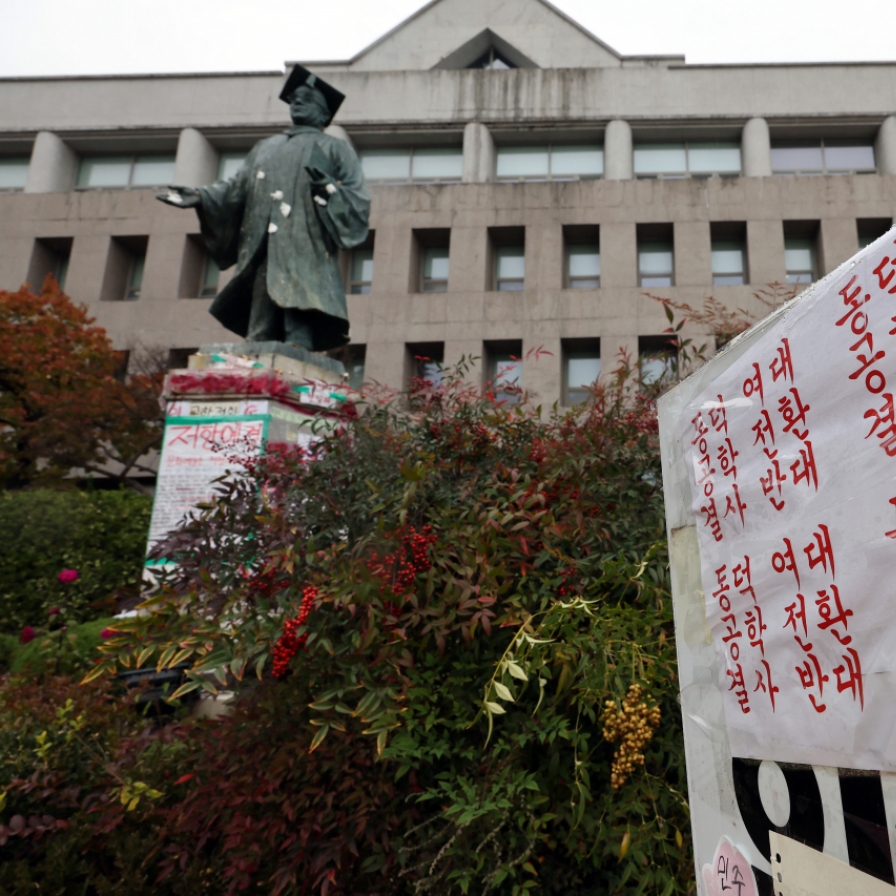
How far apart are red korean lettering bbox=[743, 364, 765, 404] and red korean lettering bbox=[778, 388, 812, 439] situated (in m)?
0.06

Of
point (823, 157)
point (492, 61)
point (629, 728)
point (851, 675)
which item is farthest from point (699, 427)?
point (492, 61)

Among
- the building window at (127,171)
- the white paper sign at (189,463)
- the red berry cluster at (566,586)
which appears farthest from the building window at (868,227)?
the red berry cluster at (566,586)

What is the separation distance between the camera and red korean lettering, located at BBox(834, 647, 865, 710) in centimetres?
118

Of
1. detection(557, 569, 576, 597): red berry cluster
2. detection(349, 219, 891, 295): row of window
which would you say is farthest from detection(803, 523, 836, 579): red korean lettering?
detection(349, 219, 891, 295): row of window

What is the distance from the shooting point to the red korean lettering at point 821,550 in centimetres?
126

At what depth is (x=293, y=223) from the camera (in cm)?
634

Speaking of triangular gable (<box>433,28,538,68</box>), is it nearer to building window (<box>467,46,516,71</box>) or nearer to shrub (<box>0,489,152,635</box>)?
building window (<box>467,46,516,71</box>)

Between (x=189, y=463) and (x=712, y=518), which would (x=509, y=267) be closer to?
(x=189, y=463)

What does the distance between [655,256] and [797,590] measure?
20.8 metres

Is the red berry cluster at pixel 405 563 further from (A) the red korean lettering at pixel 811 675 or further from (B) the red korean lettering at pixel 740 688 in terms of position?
(A) the red korean lettering at pixel 811 675

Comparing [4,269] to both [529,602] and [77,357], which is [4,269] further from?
[529,602]

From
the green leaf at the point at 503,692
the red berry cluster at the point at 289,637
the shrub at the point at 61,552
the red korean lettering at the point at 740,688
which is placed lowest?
the green leaf at the point at 503,692

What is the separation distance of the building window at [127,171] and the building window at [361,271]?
588cm

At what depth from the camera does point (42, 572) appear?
9172 mm
